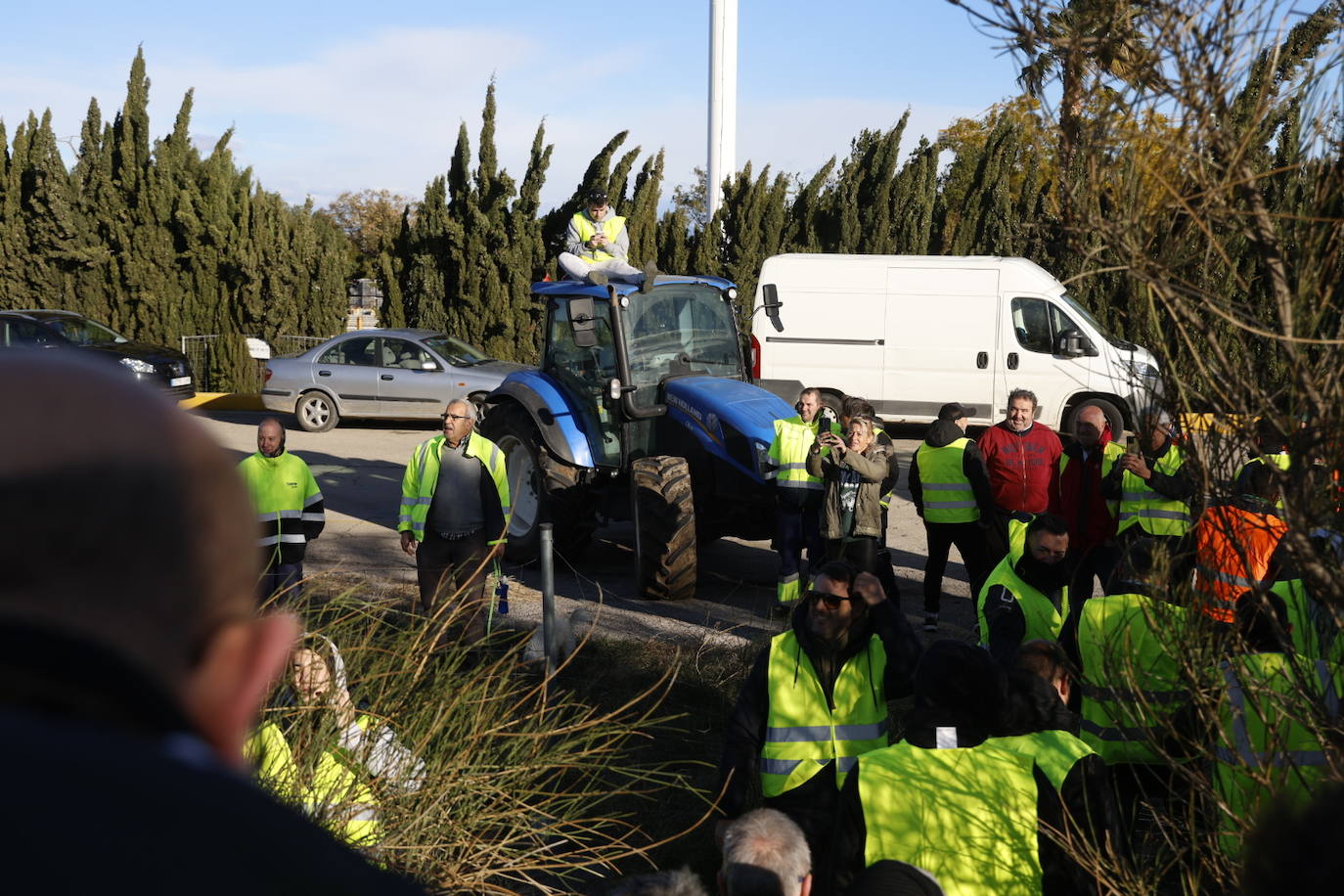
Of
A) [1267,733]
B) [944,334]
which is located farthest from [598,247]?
[1267,733]

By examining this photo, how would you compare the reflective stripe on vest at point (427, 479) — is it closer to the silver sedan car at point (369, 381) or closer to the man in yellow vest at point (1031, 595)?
the man in yellow vest at point (1031, 595)

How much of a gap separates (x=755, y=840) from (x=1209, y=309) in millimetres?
1695

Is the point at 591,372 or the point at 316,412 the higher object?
the point at 591,372

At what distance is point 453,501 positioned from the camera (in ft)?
24.8

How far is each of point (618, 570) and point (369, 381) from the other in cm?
870

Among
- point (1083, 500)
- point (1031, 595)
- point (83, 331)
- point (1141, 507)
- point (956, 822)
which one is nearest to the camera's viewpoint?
point (956, 822)

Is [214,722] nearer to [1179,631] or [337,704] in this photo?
[1179,631]

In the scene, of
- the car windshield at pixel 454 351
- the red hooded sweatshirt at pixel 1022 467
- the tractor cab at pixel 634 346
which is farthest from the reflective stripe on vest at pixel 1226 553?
the car windshield at pixel 454 351

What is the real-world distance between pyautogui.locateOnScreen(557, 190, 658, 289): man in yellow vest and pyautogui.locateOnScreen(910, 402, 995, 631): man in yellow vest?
8.40 ft

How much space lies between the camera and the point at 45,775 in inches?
22.6

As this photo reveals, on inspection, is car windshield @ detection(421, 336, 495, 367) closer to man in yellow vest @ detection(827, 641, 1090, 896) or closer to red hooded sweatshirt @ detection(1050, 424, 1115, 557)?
red hooded sweatshirt @ detection(1050, 424, 1115, 557)

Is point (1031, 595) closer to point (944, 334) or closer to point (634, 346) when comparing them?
point (634, 346)

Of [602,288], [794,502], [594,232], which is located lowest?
[794,502]

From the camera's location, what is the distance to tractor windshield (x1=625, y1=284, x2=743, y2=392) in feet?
31.9
